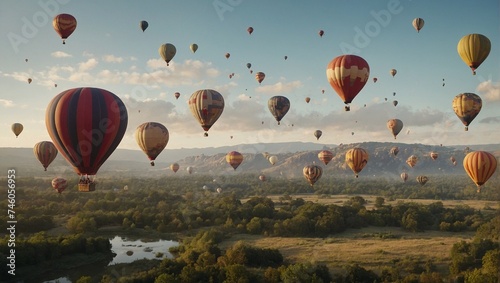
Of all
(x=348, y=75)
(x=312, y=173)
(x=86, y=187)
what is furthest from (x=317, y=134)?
(x=86, y=187)

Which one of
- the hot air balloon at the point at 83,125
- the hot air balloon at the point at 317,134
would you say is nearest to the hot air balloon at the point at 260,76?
the hot air balloon at the point at 317,134

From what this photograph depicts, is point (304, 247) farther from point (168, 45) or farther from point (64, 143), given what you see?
point (64, 143)

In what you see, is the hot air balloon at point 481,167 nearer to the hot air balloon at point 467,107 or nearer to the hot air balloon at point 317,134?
the hot air balloon at point 467,107

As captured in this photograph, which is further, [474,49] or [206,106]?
[206,106]

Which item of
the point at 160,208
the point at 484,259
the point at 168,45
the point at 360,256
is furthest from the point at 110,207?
the point at 484,259

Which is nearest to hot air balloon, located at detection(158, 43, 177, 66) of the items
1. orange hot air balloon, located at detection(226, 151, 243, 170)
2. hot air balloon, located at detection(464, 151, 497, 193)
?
orange hot air balloon, located at detection(226, 151, 243, 170)

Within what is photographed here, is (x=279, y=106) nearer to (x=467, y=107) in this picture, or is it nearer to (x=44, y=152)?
(x=467, y=107)

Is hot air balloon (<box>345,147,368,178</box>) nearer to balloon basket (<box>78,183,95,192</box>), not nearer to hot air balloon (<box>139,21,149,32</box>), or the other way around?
hot air balloon (<box>139,21,149,32</box>)
